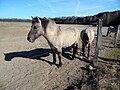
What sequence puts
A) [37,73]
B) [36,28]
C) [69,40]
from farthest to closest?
[69,40] → [37,73] → [36,28]

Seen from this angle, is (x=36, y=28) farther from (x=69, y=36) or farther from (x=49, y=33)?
(x=69, y=36)

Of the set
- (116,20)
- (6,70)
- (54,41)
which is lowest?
(6,70)

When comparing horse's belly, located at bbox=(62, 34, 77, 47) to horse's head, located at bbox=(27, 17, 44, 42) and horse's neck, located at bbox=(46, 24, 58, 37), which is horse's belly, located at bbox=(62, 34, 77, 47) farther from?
horse's head, located at bbox=(27, 17, 44, 42)

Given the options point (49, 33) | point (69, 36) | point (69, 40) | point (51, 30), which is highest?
point (51, 30)

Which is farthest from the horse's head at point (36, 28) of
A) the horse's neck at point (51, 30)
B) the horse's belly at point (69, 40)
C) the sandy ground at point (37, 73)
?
the sandy ground at point (37, 73)

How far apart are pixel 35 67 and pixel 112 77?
306cm

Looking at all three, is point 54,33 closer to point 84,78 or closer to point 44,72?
point 44,72

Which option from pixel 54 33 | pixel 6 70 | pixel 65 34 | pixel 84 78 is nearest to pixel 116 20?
pixel 65 34

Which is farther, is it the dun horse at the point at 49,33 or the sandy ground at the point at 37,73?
the dun horse at the point at 49,33

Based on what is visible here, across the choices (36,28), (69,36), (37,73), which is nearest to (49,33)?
(36,28)

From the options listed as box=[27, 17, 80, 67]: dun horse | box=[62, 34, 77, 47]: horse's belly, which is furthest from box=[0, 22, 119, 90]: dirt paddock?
box=[62, 34, 77, 47]: horse's belly

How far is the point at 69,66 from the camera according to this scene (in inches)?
248

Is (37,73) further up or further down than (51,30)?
further down

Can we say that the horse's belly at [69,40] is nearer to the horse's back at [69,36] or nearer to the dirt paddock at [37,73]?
the horse's back at [69,36]
